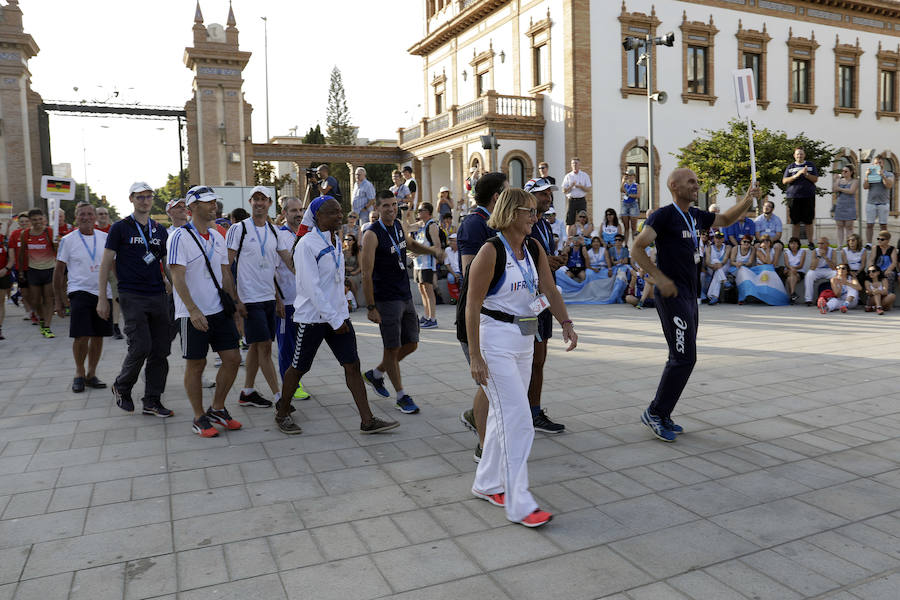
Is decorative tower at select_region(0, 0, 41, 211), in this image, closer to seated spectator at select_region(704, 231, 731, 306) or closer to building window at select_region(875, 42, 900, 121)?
seated spectator at select_region(704, 231, 731, 306)

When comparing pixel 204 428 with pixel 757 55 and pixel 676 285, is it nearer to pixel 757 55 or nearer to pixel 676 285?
pixel 676 285

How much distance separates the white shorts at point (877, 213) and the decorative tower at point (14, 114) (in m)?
31.6

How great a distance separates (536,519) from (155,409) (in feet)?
12.9

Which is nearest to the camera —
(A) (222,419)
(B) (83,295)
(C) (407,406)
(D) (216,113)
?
(A) (222,419)

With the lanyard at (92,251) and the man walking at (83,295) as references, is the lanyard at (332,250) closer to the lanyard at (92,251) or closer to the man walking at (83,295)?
the man walking at (83,295)

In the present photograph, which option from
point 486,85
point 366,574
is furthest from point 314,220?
point 486,85

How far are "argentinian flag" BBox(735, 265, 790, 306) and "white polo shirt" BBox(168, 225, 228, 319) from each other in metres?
11.5

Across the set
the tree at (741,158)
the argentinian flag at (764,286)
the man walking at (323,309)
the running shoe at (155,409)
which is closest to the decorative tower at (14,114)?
the tree at (741,158)

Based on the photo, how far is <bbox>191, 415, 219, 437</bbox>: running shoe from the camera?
5469mm

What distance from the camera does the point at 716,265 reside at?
14.4 m

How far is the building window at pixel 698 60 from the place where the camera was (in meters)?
28.4

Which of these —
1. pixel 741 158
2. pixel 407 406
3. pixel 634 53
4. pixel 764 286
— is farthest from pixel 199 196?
pixel 634 53

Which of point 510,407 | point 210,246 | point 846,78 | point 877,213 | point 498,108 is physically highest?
point 846,78

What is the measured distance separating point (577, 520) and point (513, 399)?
0.74 meters
